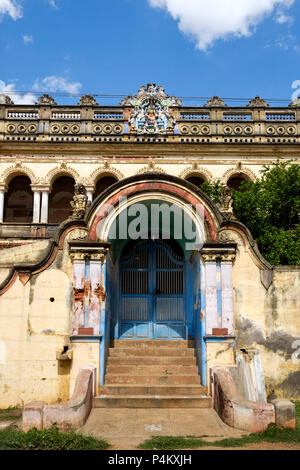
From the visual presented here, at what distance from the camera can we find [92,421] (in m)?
8.22

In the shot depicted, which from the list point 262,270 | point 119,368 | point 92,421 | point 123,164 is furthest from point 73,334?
point 123,164

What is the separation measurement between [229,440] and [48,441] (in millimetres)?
2815

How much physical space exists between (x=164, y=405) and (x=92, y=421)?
1596mm

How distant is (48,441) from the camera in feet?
22.4

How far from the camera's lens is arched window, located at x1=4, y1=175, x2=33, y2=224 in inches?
995

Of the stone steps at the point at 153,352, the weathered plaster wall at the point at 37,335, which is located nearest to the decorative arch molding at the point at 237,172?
the stone steps at the point at 153,352

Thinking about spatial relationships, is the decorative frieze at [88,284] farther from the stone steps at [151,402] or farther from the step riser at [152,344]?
the step riser at [152,344]

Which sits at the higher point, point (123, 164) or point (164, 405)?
point (123, 164)

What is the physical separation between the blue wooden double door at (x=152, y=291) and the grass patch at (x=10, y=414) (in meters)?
3.34

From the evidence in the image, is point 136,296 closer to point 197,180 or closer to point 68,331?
point 68,331

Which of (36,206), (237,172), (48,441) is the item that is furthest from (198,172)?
(48,441)

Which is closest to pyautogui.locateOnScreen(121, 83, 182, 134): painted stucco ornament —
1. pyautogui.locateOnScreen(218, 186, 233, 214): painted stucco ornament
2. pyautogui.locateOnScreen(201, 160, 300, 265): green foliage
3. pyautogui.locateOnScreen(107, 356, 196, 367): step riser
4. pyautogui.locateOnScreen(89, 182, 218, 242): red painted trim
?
pyautogui.locateOnScreen(201, 160, 300, 265): green foliage

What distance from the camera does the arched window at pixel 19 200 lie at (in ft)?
82.9
